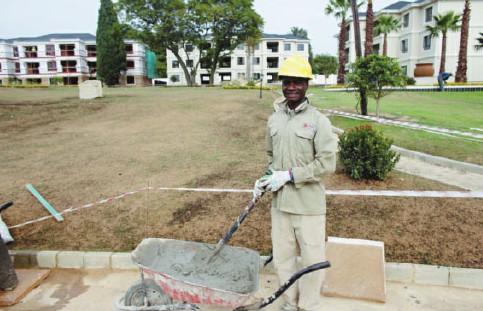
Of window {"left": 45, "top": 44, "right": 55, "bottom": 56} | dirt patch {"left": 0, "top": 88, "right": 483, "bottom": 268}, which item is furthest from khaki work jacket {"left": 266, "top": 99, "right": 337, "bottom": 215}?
window {"left": 45, "top": 44, "right": 55, "bottom": 56}

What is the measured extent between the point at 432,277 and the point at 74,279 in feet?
12.0

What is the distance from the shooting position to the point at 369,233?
432 centimetres

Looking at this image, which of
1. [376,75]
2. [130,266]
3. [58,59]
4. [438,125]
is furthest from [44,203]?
[58,59]

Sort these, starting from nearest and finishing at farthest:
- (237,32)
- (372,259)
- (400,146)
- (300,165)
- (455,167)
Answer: (300,165) → (372,259) → (455,167) → (400,146) → (237,32)

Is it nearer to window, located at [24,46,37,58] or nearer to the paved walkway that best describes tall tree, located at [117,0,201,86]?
window, located at [24,46,37,58]

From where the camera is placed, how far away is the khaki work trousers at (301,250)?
2867 millimetres

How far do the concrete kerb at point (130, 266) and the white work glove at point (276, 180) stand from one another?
4.23ft

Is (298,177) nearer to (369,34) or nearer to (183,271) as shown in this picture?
(183,271)

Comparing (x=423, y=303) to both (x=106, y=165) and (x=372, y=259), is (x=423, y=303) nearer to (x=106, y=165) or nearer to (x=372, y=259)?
(x=372, y=259)

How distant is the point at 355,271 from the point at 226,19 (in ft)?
→ 113

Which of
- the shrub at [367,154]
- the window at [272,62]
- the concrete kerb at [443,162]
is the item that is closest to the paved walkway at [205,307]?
the shrub at [367,154]

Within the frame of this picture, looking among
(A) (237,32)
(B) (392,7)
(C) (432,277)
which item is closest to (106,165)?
(C) (432,277)

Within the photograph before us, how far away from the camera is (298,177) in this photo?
9.02 ft

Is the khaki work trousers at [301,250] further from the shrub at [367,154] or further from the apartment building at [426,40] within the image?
the apartment building at [426,40]
